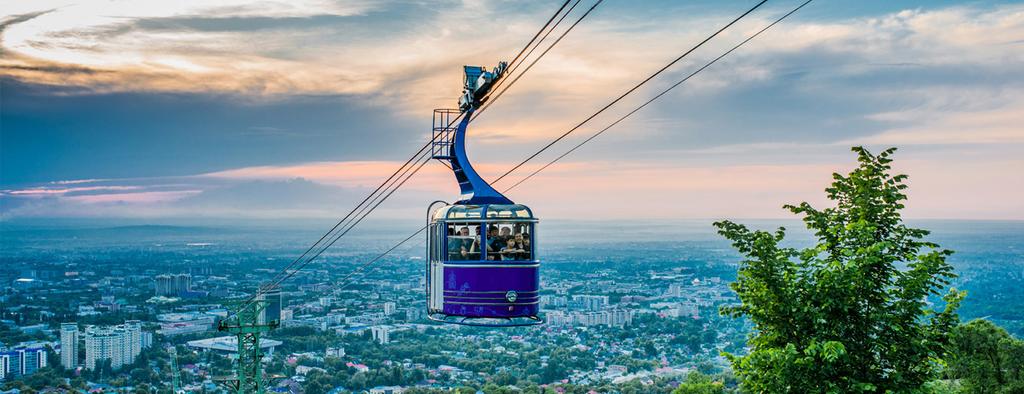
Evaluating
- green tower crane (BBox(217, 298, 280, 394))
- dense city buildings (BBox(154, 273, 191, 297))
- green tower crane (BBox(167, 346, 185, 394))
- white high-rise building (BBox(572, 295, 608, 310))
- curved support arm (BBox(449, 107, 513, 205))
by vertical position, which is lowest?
green tower crane (BBox(167, 346, 185, 394))

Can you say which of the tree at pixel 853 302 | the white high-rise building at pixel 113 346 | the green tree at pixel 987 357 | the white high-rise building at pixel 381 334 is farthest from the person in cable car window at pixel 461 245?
the white high-rise building at pixel 381 334

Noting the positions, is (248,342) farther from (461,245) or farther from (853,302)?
(853,302)

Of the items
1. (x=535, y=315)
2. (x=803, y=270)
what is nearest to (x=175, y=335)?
(x=535, y=315)

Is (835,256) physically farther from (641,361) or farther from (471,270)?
(641,361)

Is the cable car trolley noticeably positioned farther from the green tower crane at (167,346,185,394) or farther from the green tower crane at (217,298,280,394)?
the green tower crane at (167,346,185,394)

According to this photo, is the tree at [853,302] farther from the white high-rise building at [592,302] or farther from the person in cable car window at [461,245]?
the white high-rise building at [592,302]

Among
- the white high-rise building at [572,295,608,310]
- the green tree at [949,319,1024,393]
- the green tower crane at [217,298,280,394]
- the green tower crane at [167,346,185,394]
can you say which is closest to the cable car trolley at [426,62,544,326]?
the green tree at [949,319,1024,393]
